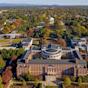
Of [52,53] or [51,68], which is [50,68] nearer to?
[51,68]

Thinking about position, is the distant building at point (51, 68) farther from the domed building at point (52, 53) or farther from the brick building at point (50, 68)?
the domed building at point (52, 53)

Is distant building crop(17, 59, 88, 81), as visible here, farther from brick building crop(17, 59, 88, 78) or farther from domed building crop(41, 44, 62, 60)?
domed building crop(41, 44, 62, 60)

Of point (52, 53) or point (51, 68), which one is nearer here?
point (51, 68)

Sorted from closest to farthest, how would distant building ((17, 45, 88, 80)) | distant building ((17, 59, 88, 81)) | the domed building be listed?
1. distant building ((17, 45, 88, 80))
2. distant building ((17, 59, 88, 81))
3. the domed building

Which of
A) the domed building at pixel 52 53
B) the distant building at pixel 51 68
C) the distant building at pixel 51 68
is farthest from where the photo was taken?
A: the domed building at pixel 52 53

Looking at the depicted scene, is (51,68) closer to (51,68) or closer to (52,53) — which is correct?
(51,68)

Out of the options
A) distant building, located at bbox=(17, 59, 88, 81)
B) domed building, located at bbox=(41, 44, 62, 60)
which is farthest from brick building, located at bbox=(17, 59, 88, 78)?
domed building, located at bbox=(41, 44, 62, 60)

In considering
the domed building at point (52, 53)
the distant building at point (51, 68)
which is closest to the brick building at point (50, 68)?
the distant building at point (51, 68)

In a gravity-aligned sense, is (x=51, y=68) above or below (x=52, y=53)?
below

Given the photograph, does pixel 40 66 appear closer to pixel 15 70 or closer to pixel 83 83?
pixel 15 70

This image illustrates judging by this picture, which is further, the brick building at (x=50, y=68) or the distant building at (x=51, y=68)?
the brick building at (x=50, y=68)

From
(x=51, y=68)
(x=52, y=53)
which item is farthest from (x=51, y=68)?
(x=52, y=53)

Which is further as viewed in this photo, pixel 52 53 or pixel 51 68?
pixel 52 53

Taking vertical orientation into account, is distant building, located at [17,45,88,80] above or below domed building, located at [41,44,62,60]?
below
